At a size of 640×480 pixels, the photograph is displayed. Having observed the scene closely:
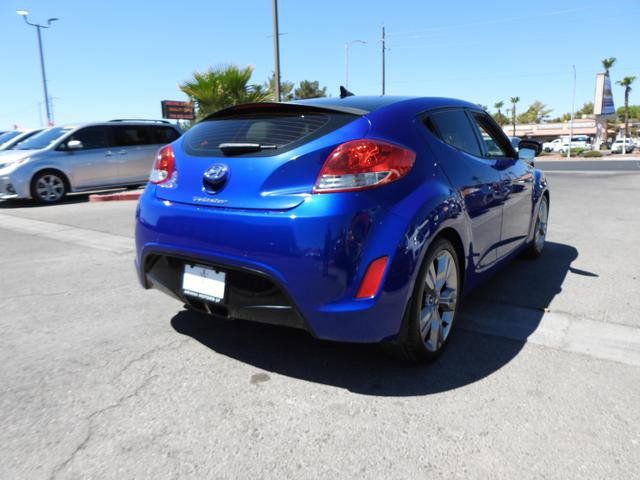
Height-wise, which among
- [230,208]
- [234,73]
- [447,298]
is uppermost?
[234,73]

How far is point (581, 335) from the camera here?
129 inches

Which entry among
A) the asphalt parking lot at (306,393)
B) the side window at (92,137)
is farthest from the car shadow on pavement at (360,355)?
the side window at (92,137)

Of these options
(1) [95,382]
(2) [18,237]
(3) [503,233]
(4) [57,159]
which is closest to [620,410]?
(3) [503,233]

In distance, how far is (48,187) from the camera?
33.5 ft

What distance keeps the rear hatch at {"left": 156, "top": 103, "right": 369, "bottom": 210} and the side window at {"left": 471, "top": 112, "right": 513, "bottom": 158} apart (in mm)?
A: 1588

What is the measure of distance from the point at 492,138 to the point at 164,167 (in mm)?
2588

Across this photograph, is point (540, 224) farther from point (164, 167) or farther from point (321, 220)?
point (164, 167)

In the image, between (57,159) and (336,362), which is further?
(57,159)

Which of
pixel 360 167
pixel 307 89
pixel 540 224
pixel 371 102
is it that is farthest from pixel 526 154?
pixel 307 89

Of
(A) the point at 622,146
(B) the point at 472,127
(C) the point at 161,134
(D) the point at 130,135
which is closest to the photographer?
(B) the point at 472,127

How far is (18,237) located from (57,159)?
4110 mm

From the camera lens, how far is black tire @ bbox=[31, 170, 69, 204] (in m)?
10.0

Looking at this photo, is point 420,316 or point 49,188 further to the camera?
point 49,188

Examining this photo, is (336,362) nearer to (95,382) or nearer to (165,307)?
(95,382)
